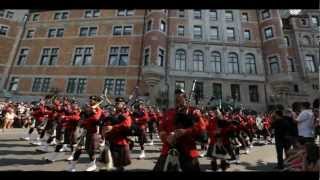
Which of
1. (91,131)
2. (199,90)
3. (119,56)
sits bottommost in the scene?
(91,131)

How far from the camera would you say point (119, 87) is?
2942 centimetres

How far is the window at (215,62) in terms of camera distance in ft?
97.9

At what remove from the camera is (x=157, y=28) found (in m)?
29.7

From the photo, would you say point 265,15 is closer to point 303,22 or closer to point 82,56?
point 303,22

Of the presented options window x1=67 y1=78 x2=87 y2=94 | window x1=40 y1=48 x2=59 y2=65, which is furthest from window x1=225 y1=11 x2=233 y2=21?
window x1=40 y1=48 x2=59 y2=65

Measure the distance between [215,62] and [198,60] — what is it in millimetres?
1965

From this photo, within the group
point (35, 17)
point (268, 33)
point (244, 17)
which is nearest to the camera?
point (268, 33)

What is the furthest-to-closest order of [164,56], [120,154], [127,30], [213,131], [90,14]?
[90,14] < [127,30] < [164,56] < [213,131] < [120,154]

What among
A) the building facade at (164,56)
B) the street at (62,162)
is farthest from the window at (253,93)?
the street at (62,162)

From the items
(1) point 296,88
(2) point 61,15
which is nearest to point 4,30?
(2) point 61,15

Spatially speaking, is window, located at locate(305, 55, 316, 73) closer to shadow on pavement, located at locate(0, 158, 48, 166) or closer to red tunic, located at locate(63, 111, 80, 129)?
red tunic, located at locate(63, 111, 80, 129)

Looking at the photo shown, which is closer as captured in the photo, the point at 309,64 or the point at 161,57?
the point at 161,57

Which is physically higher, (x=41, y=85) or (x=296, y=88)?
(x=296, y=88)
